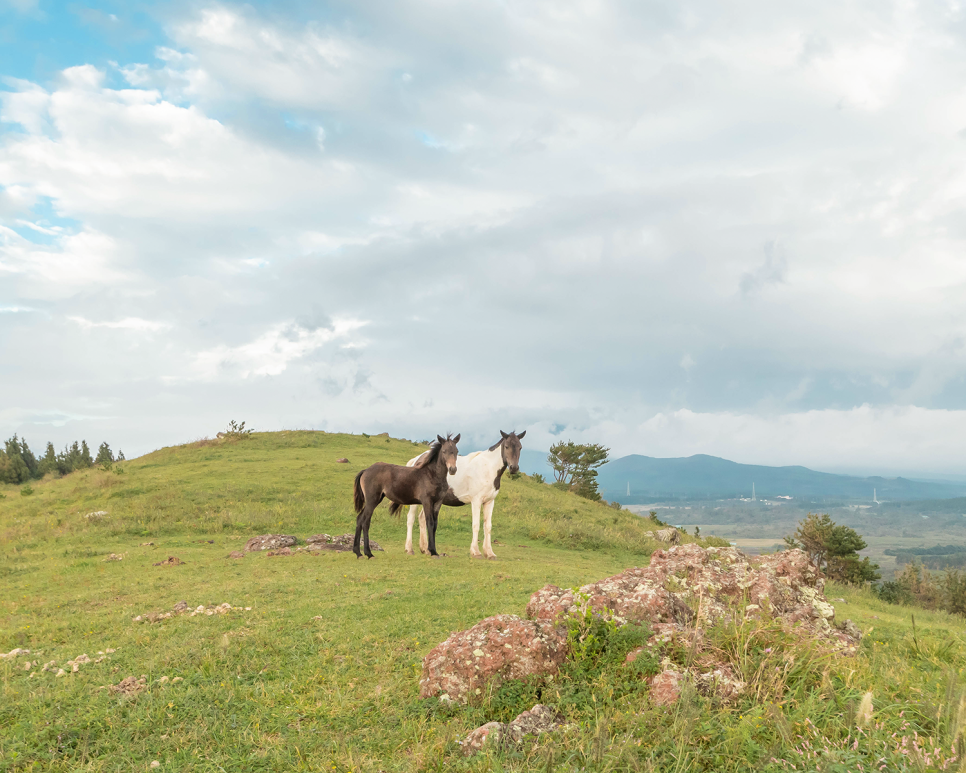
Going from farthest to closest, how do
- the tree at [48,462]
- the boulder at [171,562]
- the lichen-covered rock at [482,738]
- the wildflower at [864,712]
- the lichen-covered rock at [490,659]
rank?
the tree at [48,462]
the boulder at [171,562]
the lichen-covered rock at [490,659]
the lichen-covered rock at [482,738]
the wildflower at [864,712]

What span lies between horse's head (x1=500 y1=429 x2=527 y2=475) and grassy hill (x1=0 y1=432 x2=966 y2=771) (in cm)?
274

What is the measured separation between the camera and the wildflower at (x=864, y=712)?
496 centimetres

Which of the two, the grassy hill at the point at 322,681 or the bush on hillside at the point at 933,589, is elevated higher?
the grassy hill at the point at 322,681

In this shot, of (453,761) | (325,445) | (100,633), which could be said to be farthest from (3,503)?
(453,761)

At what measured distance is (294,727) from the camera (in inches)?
243

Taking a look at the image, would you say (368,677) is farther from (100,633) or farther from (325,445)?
(325,445)

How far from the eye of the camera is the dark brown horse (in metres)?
17.7

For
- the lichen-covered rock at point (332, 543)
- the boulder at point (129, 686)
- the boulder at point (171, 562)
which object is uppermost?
the boulder at point (129, 686)

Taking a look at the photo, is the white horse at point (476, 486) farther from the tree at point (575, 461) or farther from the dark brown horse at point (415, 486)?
the tree at point (575, 461)

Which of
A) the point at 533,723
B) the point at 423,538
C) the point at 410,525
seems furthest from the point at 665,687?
the point at 410,525

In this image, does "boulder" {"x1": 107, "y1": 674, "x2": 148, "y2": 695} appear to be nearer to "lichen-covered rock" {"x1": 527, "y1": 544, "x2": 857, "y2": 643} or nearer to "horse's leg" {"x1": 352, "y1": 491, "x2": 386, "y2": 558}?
"lichen-covered rock" {"x1": 527, "y1": 544, "x2": 857, "y2": 643}

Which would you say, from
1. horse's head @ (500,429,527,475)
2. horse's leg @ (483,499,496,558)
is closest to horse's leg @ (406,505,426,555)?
horse's leg @ (483,499,496,558)

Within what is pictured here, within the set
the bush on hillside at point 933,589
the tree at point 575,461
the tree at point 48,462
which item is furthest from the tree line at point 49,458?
the bush on hillside at point 933,589

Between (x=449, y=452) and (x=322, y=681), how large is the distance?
10.3 m
